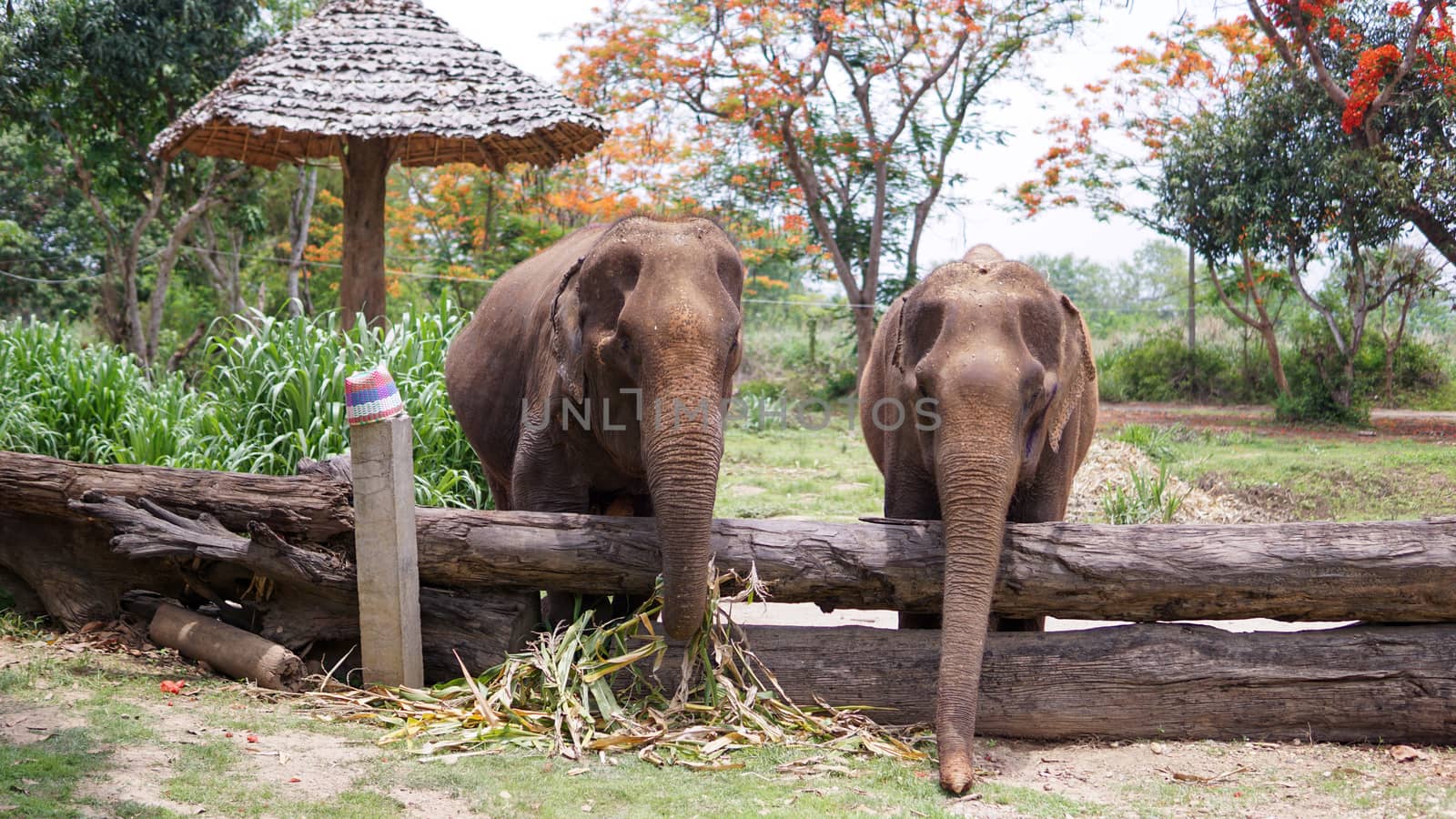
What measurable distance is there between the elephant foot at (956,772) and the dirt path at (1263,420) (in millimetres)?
10272

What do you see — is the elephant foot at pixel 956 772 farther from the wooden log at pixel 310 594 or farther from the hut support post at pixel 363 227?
the hut support post at pixel 363 227

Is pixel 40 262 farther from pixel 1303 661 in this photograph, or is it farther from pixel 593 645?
pixel 1303 661

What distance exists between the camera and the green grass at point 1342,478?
1035 cm

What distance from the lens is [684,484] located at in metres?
4.30

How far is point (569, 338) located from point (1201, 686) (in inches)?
115

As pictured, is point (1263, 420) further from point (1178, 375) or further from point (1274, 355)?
point (1178, 375)

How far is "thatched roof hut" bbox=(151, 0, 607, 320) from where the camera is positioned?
897 cm

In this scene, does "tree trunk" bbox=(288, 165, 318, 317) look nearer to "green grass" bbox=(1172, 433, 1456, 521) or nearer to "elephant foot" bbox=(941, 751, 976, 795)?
"green grass" bbox=(1172, 433, 1456, 521)

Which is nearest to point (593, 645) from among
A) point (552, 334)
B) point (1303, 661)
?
point (552, 334)

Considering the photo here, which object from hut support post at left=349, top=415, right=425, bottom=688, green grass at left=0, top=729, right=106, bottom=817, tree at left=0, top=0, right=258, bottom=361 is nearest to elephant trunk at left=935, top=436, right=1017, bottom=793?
hut support post at left=349, top=415, right=425, bottom=688

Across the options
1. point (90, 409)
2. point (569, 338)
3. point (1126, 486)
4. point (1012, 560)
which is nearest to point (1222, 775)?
point (1012, 560)

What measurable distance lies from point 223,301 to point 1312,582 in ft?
76.4

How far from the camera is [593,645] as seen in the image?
487cm

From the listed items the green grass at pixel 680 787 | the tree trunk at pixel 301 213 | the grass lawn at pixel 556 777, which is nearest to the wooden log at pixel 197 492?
the grass lawn at pixel 556 777
